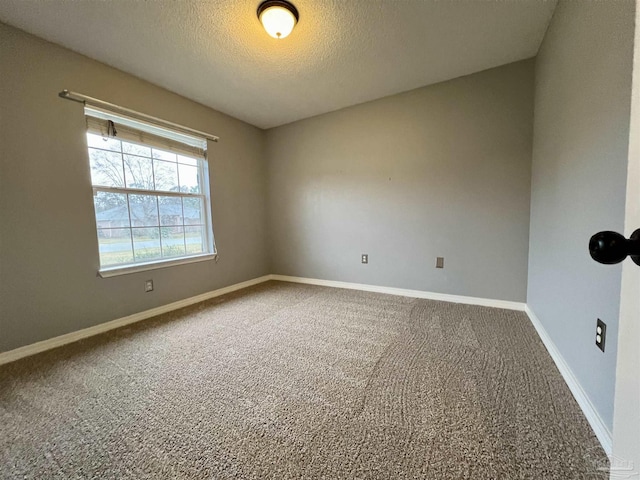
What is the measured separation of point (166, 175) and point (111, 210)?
2.26ft

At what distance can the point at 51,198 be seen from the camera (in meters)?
2.11

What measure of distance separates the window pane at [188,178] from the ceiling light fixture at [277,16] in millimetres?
1886

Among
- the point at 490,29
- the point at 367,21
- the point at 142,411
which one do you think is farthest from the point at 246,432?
the point at 490,29

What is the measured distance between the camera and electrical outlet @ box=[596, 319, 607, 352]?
3.78 feet

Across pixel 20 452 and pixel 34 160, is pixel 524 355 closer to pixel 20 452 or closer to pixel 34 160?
pixel 20 452

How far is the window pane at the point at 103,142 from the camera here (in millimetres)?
2338

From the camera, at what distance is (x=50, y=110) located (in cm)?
209

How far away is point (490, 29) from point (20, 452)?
3.84 meters

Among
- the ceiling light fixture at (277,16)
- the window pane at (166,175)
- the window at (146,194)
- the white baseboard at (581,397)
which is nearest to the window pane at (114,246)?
the window at (146,194)

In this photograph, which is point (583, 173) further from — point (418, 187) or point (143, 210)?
point (143, 210)

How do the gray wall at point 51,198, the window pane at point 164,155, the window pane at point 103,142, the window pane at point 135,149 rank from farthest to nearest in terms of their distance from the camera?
1. the window pane at point 164,155
2. the window pane at point 135,149
3. the window pane at point 103,142
4. the gray wall at point 51,198

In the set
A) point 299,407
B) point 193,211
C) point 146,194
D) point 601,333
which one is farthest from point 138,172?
point 601,333

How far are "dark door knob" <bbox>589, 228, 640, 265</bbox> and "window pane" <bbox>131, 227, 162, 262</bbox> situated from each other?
3.25m

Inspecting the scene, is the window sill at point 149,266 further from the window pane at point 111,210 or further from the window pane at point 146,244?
the window pane at point 111,210
